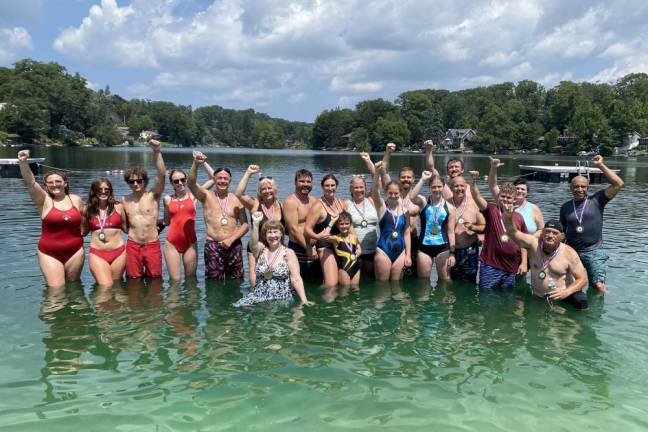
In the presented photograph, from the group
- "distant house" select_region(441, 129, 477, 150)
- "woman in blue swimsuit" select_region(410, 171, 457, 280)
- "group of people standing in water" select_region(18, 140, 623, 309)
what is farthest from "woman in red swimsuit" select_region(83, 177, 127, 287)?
"distant house" select_region(441, 129, 477, 150)

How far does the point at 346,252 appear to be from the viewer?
909 cm

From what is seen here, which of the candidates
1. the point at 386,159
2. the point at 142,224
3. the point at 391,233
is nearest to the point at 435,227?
the point at 391,233

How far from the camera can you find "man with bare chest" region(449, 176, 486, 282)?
9297 millimetres

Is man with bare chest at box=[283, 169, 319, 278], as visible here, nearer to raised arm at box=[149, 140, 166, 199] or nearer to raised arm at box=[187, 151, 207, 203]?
raised arm at box=[187, 151, 207, 203]

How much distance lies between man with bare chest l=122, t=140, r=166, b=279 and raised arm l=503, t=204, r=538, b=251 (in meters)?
5.91

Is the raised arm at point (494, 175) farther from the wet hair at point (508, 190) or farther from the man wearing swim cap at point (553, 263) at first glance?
the man wearing swim cap at point (553, 263)

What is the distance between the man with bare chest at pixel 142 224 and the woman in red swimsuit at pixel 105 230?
14cm

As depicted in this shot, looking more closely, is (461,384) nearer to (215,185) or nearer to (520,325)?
(520,325)

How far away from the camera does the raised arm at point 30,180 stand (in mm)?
7648

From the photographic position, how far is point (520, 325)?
25.6 feet

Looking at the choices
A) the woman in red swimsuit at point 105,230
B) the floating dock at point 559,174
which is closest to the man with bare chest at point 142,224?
the woman in red swimsuit at point 105,230

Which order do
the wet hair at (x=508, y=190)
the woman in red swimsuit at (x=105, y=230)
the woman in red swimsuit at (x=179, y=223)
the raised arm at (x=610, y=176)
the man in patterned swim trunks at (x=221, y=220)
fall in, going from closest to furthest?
the wet hair at (x=508, y=190)
the raised arm at (x=610, y=176)
the woman in red swimsuit at (x=105, y=230)
the man in patterned swim trunks at (x=221, y=220)
the woman in red swimsuit at (x=179, y=223)

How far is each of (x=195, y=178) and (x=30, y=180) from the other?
2.54 meters

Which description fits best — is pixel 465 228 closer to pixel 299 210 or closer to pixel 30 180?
pixel 299 210
